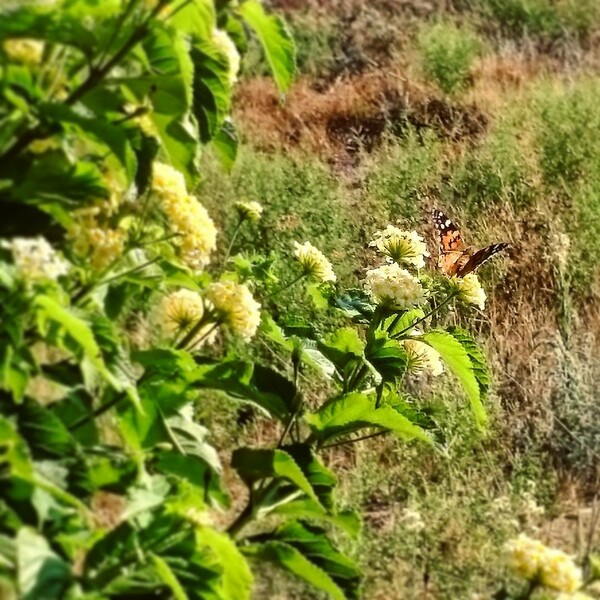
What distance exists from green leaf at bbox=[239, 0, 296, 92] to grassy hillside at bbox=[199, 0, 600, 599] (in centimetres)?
43

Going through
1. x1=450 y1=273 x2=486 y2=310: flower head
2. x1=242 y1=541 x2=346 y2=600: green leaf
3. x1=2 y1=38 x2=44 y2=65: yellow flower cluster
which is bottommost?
x1=242 y1=541 x2=346 y2=600: green leaf

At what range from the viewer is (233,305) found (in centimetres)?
188

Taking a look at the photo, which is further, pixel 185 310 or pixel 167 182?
pixel 185 310

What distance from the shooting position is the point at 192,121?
174 cm

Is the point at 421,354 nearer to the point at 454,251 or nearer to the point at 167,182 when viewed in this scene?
the point at 167,182

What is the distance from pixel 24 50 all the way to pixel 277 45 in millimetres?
481

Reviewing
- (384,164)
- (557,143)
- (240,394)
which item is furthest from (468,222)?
(240,394)

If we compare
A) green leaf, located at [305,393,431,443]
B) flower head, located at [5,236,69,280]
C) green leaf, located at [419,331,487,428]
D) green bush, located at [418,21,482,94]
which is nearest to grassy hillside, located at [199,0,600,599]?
green bush, located at [418,21,482,94]

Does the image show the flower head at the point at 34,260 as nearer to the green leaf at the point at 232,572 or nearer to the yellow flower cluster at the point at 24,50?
the yellow flower cluster at the point at 24,50

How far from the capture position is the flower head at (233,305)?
1880mm

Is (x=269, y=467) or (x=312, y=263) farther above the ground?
(x=312, y=263)

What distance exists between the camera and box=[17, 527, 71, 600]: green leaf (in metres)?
1.35

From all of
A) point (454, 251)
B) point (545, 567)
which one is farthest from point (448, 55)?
point (545, 567)

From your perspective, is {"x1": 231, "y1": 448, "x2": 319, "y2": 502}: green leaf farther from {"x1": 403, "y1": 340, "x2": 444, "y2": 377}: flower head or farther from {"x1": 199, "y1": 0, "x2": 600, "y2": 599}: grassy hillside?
{"x1": 403, "y1": 340, "x2": 444, "y2": 377}: flower head
